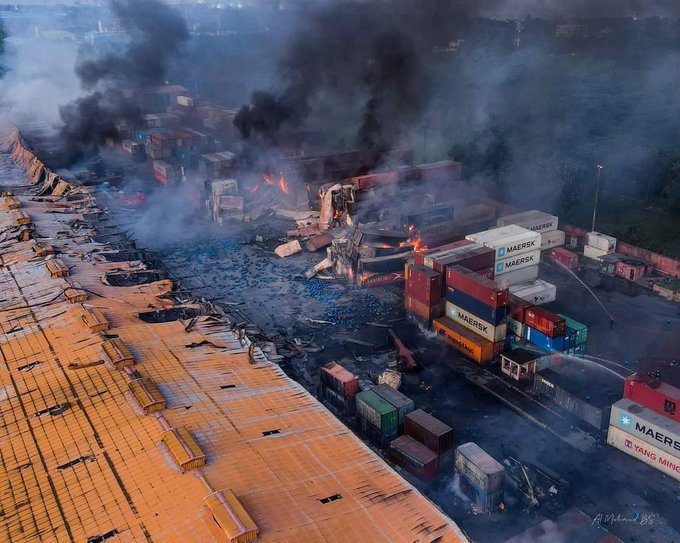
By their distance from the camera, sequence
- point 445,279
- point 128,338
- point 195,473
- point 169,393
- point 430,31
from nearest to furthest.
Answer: point 195,473 → point 169,393 → point 128,338 → point 445,279 → point 430,31

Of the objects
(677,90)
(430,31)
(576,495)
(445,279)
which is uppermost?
(430,31)

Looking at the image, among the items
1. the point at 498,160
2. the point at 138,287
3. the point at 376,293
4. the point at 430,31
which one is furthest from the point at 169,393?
the point at 430,31

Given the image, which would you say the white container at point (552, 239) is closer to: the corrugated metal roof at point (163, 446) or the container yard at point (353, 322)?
the container yard at point (353, 322)

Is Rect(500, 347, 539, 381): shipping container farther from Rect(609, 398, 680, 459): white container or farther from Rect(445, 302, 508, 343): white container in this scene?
Rect(609, 398, 680, 459): white container

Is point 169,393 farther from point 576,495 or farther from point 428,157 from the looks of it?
point 428,157

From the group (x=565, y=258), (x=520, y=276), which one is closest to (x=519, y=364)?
(x=520, y=276)

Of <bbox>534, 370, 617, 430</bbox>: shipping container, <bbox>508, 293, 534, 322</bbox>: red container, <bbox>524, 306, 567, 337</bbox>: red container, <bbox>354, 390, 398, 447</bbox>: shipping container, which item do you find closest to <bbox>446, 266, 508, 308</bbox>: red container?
<bbox>508, 293, 534, 322</bbox>: red container
